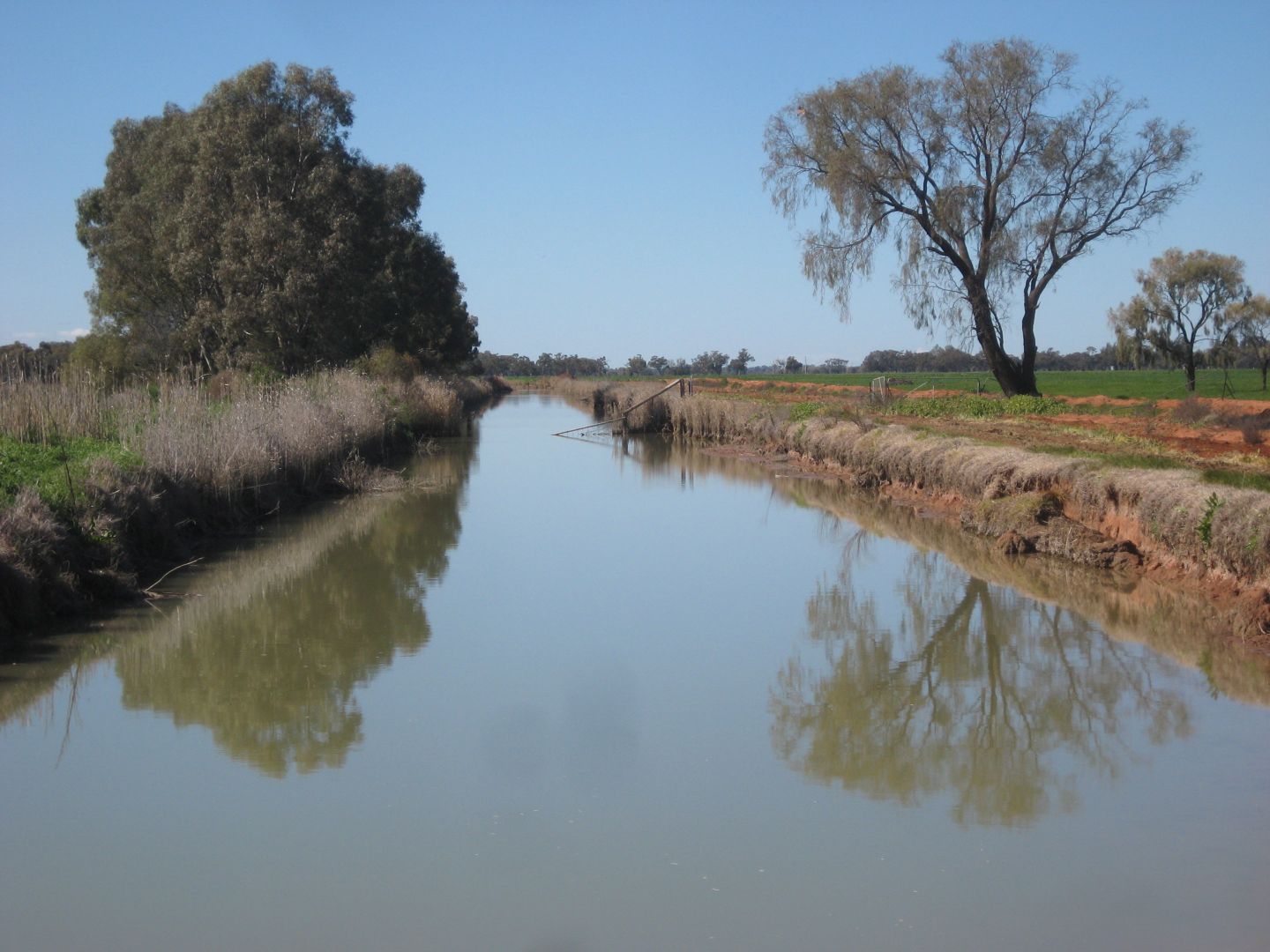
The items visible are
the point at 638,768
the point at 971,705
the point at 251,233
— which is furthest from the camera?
the point at 251,233

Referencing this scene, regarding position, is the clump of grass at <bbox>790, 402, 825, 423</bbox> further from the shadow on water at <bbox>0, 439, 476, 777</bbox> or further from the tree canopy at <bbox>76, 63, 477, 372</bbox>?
the shadow on water at <bbox>0, 439, 476, 777</bbox>

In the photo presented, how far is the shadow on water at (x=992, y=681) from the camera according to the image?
6.98 meters

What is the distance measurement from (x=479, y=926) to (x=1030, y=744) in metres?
4.14

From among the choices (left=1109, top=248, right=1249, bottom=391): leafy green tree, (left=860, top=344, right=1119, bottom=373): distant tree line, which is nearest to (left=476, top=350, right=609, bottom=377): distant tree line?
(left=860, top=344, right=1119, bottom=373): distant tree line

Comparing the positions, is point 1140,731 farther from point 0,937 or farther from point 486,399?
point 486,399

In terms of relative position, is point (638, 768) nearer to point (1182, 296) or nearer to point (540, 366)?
point (1182, 296)

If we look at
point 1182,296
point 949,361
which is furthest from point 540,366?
point 1182,296

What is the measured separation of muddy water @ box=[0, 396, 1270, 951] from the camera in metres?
5.13

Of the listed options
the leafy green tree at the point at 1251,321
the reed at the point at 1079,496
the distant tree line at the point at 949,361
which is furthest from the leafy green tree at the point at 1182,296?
the distant tree line at the point at 949,361

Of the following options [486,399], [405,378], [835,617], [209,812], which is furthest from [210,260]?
[486,399]

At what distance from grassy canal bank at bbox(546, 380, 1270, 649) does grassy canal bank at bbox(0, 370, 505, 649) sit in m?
9.54

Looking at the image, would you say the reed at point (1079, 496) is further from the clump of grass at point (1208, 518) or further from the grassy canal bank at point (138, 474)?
the grassy canal bank at point (138, 474)

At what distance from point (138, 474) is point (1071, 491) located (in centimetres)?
1088

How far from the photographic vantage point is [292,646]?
9.69 metres
